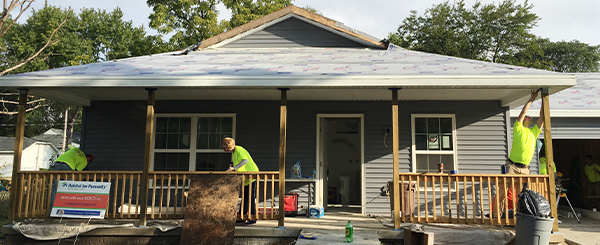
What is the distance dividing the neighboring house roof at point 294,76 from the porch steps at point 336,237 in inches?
84.6

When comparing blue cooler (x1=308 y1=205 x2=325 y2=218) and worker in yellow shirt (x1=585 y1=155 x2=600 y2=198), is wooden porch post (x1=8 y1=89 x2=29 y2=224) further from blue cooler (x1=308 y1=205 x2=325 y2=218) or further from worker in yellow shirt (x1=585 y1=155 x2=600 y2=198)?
worker in yellow shirt (x1=585 y1=155 x2=600 y2=198)

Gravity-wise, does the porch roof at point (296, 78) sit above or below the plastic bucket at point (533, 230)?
above

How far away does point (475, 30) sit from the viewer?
26297 mm

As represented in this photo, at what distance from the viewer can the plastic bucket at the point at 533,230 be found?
4.83 m

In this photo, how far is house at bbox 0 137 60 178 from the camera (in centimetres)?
2667

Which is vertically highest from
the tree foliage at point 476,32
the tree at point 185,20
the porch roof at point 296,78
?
the tree foliage at point 476,32

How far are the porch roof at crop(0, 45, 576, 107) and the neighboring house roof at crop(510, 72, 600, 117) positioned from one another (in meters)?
1.35

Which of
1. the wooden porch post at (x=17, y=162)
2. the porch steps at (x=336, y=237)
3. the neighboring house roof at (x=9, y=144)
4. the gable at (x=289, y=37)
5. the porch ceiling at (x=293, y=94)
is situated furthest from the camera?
the neighboring house roof at (x=9, y=144)

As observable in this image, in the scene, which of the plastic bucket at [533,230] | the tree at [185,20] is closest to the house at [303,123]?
the plastic bucket at [533,230]

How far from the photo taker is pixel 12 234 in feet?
18.7

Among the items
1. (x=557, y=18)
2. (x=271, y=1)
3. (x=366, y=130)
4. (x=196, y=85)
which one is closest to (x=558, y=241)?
(x=366, y=130)

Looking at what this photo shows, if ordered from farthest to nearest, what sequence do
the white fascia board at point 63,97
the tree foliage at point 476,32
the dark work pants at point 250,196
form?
the tree foliage at point 476,32
the white fascia board at point 63,97
the dark work pants at point 250,196

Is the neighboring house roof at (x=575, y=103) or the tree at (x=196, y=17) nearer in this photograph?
the neighboring house roof at (x=575, y=103)

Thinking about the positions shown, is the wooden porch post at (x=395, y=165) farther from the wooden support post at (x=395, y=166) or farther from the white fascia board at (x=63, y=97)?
the white fascia board at (x=63, y=97)
